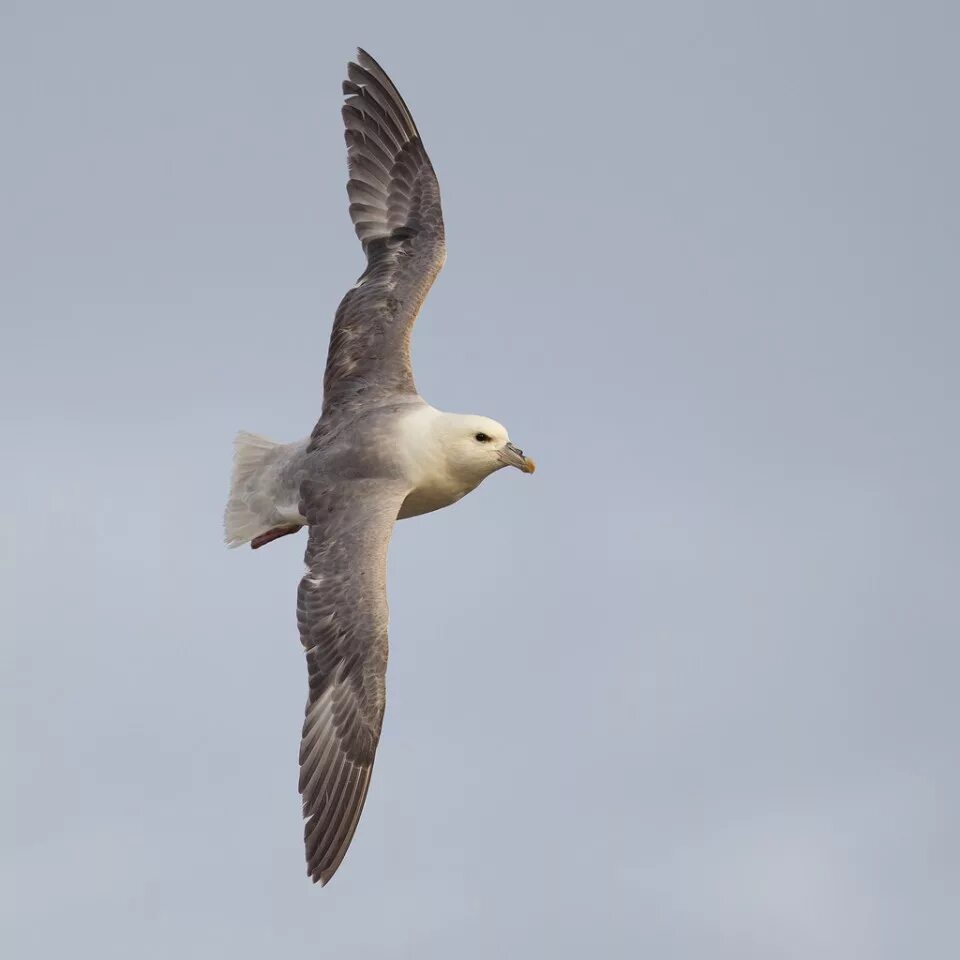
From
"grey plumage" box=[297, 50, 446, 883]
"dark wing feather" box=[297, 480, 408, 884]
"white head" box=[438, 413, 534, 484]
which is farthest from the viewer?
"white head" box=[438, 413, 534, 484]

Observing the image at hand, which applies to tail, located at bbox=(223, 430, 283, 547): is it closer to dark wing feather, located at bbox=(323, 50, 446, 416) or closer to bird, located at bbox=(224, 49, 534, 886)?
bird, located at bbox=(224, 49, 534, 886)

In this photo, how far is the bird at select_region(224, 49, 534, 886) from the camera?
42.4ft

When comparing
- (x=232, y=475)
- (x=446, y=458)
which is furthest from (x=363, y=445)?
(x=232, y=475)

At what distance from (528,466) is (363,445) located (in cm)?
117

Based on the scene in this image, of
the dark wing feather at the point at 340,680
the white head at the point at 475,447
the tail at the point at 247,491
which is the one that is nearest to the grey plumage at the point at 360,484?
the dark wing feather at the point at 340,680

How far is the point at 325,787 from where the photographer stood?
12.9 metres

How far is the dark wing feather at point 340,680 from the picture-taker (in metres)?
12.8

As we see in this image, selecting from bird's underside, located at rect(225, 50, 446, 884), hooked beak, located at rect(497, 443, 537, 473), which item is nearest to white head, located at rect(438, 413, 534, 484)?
hooked beak, located at rect(497, 443, 537, 473)

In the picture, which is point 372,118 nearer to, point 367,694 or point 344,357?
point 344,357

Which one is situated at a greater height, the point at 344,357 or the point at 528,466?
the point at 344,357

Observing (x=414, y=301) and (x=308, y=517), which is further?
(x=414, y=301)

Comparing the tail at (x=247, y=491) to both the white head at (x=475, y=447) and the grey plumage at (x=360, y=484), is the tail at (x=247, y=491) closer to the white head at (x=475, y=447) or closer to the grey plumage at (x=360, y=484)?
the grey plumage at (x=360, y=484)

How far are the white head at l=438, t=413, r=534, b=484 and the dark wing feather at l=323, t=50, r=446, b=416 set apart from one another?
0.80 metres

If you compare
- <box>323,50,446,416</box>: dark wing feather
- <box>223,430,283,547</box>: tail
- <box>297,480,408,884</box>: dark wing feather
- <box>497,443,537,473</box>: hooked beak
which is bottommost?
<box>297,480,408,884</box>: dark wing feather
